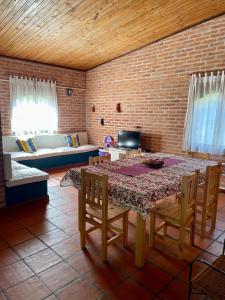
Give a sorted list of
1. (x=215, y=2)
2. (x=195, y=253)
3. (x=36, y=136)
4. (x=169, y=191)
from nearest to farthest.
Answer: (x=169, y=191) → (x=195, y=253) → (x=215, y=2) → (x=36, y=136)

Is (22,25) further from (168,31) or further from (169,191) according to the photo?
(169,191)

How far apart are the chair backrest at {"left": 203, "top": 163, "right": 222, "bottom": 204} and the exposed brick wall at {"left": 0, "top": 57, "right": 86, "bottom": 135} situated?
427 cm

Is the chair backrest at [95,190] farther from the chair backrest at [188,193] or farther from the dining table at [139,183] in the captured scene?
the chair backrest at [188,193]

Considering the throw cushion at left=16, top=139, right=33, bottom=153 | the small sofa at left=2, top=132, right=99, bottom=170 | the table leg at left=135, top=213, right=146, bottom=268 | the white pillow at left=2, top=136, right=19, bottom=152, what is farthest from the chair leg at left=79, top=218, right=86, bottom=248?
the white pillow at left=2, top=136, right=19, bottom=152

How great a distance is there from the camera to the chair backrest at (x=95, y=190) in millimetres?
1989

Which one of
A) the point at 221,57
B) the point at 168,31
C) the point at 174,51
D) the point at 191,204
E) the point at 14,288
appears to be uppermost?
the point at 168,31

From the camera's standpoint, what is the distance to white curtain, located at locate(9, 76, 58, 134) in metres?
5.06

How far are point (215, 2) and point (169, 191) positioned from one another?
2939mm

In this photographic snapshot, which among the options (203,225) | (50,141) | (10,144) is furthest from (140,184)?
(50,141)

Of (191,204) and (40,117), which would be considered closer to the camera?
(191,204)

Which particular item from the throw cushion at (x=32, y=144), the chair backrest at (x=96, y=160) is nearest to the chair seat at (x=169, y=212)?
the chair backrest at (x=96, y=160)

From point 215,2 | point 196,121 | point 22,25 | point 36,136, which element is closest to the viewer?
point 215,2

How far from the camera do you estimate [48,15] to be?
10.9ft

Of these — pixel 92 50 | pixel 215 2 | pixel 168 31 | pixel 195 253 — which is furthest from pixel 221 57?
pixel 195 253
